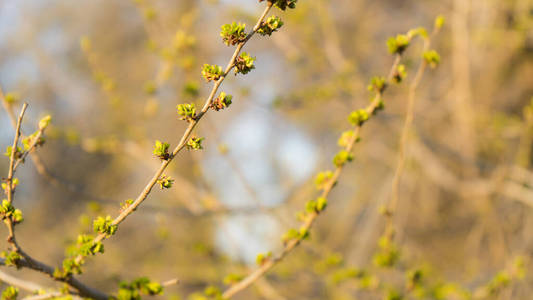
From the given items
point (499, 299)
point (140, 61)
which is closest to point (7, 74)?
point (140, 61)

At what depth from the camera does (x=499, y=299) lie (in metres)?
2.16

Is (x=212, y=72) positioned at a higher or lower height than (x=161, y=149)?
higher

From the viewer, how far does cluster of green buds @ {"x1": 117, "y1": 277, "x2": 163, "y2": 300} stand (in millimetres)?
1261

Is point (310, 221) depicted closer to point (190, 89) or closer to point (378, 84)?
point (378, 84)

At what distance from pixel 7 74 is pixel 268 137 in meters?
3.95

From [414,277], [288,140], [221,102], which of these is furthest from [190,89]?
[288,140]

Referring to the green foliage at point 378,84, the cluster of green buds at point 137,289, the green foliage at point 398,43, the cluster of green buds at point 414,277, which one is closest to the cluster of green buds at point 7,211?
the cluster of green buds at point 137,289

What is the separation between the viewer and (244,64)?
1056 mm

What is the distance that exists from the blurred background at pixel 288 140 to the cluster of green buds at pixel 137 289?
71cm

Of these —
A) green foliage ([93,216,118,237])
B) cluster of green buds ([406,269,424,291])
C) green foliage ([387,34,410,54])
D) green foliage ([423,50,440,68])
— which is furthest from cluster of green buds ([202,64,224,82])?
cluster of green buds ([406,269,424,291])

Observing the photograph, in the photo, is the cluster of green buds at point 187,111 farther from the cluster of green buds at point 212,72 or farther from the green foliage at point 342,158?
the green foliage at point 342,158

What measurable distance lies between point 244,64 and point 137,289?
76cm

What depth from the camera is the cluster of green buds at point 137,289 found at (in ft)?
4.14

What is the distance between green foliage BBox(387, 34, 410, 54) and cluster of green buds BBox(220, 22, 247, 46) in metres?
0.64
